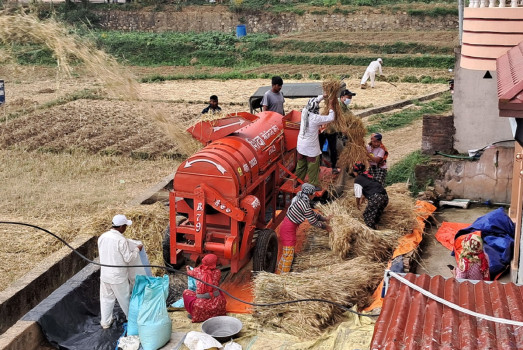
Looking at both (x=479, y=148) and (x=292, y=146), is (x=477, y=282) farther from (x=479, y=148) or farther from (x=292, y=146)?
(x=479, y=148)

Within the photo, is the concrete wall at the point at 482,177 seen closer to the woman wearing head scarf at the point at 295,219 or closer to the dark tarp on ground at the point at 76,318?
Answer: the woman wearing head scarf at the point at 295,219

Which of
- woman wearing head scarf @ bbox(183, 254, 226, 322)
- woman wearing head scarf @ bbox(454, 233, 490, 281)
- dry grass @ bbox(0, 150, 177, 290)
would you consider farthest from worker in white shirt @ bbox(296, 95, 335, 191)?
woman wearing head scarf @ bbox(454, 233, 490, 281)

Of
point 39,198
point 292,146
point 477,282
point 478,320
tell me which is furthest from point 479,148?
point 39,198

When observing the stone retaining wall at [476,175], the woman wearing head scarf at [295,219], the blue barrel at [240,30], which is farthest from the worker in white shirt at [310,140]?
the blue barrel at [240,30]

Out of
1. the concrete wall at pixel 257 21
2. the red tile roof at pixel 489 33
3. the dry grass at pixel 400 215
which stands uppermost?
the concrete wall at pixel 257 21

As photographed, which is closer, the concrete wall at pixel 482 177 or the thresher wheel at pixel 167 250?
the thresher wheel at pixel 167 250

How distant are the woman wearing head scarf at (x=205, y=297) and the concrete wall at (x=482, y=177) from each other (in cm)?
519

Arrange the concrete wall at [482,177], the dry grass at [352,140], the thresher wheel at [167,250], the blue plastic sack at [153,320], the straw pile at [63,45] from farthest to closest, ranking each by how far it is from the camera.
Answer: the concrete wall at [482,177] → the dry grass at [352,140] → the straw pile at [63,45] → the thresher wheel at [167,250] → the blue plastic sack at [153,320]

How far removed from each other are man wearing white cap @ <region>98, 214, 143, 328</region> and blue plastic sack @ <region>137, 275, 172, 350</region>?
1.78 feet

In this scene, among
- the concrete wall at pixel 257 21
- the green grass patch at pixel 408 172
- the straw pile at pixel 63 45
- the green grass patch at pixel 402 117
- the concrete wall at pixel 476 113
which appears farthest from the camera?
the concrete wall at pixel 257 21

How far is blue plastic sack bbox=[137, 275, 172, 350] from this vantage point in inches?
284

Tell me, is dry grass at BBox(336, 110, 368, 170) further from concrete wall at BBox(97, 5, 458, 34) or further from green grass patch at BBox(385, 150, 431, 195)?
concrete wall at BBox(97, 5, 458, 34)

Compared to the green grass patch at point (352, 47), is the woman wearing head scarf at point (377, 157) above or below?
below

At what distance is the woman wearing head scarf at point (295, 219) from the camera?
878 centimetres
